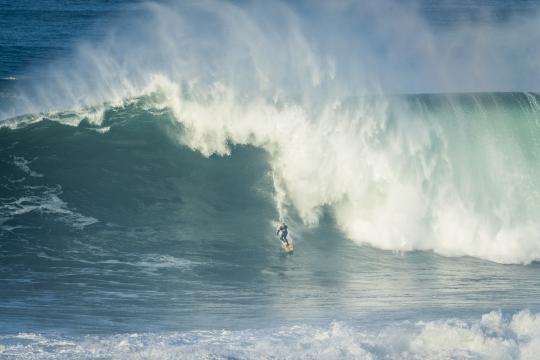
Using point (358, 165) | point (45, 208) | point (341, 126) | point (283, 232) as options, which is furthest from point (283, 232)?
point (45, 208)

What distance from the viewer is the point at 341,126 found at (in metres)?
21.7

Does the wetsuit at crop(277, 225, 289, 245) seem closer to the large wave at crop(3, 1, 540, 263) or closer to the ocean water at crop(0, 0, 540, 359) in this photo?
the ocean water at crop(0, 0, 540, 359)

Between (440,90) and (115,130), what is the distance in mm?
11536

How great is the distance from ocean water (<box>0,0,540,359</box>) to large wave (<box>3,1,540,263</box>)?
5 cm

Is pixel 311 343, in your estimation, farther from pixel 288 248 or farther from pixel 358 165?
pixel 358 165

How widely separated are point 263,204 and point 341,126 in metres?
2.67

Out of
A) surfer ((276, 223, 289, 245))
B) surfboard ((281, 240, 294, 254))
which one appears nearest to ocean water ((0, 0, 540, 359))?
surfboard ((281, 240, 294, 254))

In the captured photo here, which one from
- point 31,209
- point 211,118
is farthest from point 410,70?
point 31,209

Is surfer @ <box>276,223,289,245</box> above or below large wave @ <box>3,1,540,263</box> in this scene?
below

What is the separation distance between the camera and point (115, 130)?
75.0ft

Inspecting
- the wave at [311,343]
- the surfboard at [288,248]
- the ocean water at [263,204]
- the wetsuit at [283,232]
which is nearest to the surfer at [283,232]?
the wetsuit at [283,232]

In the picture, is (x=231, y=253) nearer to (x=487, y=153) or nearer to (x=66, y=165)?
(x=66, y=165)

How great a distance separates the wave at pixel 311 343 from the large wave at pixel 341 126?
6.43 metres

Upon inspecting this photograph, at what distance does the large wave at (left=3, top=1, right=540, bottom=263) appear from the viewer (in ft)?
67.3
